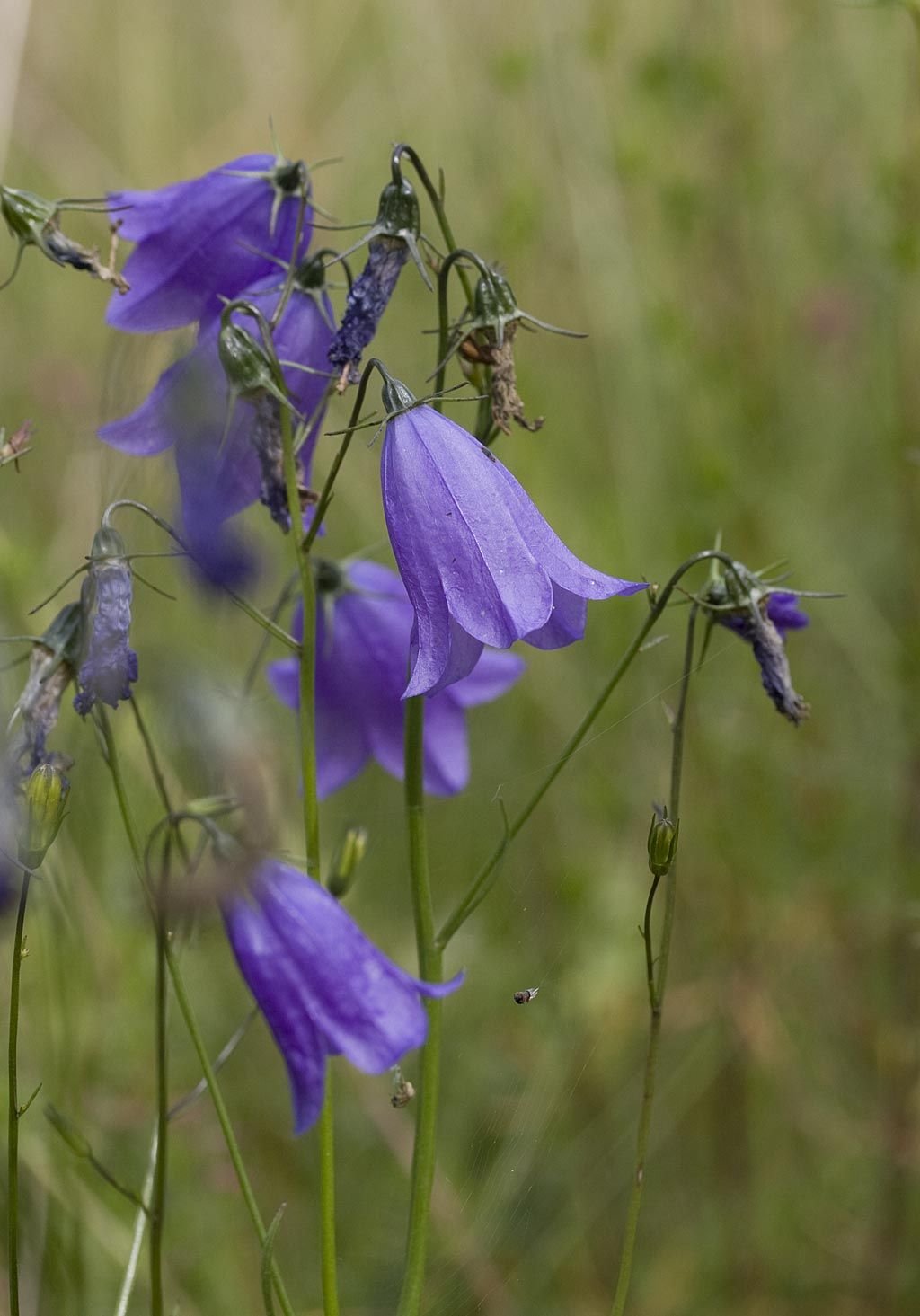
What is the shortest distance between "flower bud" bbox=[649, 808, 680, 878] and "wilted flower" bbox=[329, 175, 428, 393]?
1.75ft

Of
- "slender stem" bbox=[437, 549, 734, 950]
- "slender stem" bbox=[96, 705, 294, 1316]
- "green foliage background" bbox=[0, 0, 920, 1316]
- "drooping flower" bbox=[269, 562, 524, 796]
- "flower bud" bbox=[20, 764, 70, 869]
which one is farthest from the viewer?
"green foliage background" bbox=[0, 0, 920, 1316]

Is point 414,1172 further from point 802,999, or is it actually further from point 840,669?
point 840,669

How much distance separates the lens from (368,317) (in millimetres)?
1387

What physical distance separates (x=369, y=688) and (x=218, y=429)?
0.53 meters

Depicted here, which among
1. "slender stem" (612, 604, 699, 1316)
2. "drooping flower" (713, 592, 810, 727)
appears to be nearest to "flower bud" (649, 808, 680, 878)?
"slender stem" (612, 604, 699, 1316)

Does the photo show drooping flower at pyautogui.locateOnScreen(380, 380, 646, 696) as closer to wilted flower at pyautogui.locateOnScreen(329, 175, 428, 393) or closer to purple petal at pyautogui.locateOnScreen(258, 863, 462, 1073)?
wilted flower at pyautogui.locateOnScreen(329, 175, 428, 393)

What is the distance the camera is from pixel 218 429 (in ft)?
4.37

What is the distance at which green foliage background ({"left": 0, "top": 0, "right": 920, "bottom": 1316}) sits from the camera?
93.8 inches

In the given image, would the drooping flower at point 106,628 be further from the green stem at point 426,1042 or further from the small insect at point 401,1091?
the small insect at point 401,1091

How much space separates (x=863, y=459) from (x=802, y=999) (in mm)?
A: 1754

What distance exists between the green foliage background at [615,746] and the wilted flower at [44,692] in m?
0.07

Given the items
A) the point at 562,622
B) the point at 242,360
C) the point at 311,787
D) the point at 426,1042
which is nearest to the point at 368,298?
the point at 242,360

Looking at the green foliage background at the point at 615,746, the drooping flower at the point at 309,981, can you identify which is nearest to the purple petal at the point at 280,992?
the drooping flower at the point at 309,981

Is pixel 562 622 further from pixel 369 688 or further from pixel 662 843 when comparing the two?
pixel 369 688
